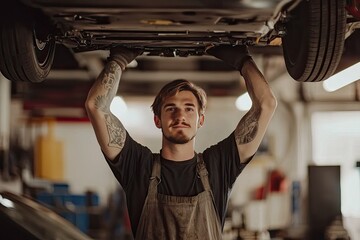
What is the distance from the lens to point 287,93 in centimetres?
1115

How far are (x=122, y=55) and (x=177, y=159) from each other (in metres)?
0.50

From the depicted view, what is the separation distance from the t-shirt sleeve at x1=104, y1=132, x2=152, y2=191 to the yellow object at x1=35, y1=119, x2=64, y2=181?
7718 millimetres

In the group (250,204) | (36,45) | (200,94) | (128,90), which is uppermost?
(128,90)

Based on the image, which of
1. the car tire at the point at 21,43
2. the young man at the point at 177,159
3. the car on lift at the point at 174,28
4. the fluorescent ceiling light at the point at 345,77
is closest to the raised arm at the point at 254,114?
the young man at the point at 177,159

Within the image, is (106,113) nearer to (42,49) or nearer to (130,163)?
(130,163)

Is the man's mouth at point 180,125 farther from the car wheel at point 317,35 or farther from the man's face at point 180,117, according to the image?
the car wheel at point 317,35

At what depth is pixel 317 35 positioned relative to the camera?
9.21 feet

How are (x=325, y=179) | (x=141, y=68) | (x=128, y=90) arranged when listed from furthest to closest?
(x=128, y=90) → (x=141, y=68) → (x=325, y=179)

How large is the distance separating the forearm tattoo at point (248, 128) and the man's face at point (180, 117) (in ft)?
0.60

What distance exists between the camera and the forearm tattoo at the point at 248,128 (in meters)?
2.91

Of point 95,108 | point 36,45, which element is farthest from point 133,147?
point 36,45

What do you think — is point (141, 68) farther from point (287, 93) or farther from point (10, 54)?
point (10, 54)

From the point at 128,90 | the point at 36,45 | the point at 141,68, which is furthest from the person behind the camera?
the point at 128,90

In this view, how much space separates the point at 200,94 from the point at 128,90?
7.66 m
